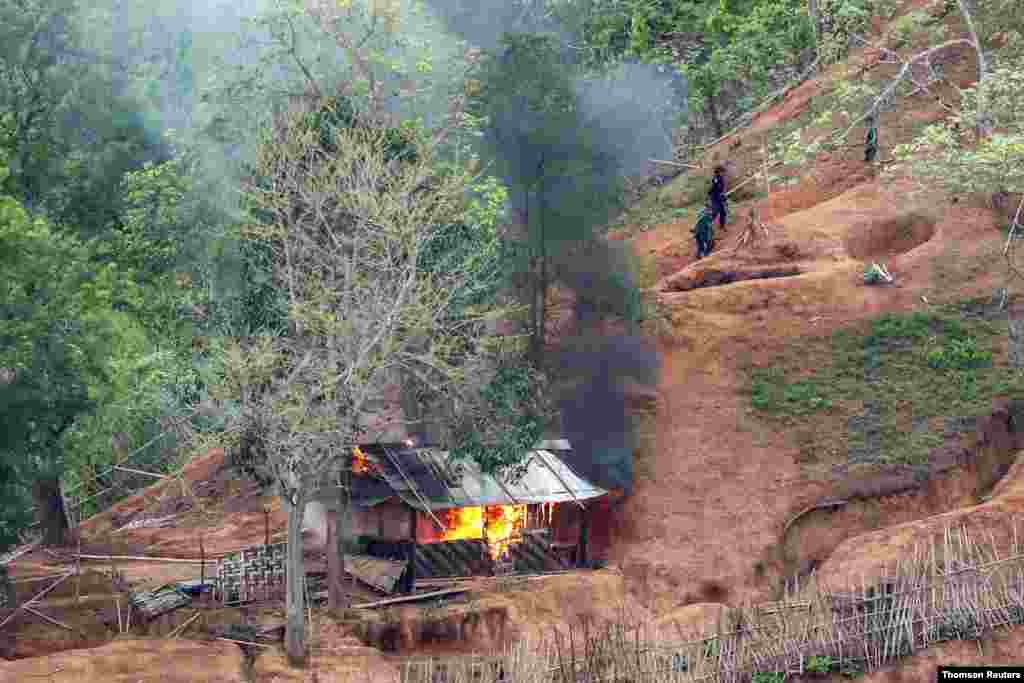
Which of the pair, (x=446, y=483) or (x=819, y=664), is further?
(x=446, y=483)

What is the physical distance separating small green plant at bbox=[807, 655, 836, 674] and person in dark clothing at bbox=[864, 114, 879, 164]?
13.0 meters

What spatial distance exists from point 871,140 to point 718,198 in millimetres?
2963

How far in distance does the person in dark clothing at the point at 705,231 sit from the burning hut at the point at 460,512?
22.4ft

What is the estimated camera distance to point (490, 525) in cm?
2073

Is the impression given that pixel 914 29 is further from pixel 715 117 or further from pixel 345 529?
pixel 345 529

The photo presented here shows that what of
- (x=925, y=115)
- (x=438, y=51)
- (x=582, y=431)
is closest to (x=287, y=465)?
(x=582, y=431)

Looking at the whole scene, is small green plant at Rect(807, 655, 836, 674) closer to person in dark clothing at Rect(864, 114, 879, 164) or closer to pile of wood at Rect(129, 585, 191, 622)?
pile of wood at Rect(129, 585, 191, 622)

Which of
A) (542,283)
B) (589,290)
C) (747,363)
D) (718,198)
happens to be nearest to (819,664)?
(747,363)

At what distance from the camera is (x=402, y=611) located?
1889 centimetres

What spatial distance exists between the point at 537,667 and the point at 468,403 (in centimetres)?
526

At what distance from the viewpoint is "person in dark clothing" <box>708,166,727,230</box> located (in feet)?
86.5

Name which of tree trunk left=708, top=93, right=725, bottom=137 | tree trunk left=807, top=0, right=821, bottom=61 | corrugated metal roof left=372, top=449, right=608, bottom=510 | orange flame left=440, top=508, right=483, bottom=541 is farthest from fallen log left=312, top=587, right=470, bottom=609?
tree trunk left=708, top=93, right=725, bottom=137

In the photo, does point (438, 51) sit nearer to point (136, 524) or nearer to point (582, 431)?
point (582, 431)

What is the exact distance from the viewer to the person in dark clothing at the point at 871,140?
26.6 m
